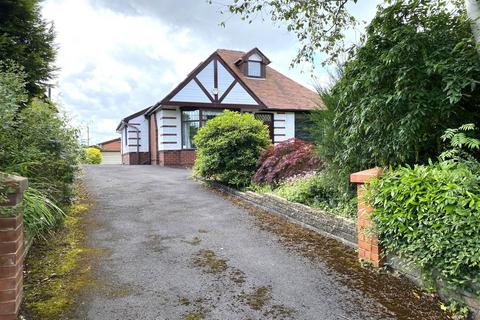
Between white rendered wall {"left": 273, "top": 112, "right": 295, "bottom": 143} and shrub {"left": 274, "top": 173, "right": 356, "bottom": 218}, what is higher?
white rendered wall {"left": 273, "top": 112, "right": 295, "bottom": 143}

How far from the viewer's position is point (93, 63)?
16.8 m

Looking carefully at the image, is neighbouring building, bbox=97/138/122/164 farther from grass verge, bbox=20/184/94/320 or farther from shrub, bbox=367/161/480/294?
shrub, bbox=367/161/480/294

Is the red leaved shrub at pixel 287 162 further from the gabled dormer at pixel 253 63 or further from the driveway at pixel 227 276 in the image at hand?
the gabled dormer at pixel 253 63

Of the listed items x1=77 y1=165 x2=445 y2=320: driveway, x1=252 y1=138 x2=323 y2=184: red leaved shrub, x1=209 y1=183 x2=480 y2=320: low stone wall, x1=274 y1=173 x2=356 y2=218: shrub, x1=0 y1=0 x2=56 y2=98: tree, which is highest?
x1=0 y1=0 x2=56 y2=98: tree

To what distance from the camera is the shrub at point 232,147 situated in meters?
8.62

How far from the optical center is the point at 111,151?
43.6 metres

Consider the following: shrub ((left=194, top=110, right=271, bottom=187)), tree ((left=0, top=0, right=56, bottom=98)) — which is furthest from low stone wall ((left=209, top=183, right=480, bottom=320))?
tree ((left=0, top=0, right=56, bottom=98))

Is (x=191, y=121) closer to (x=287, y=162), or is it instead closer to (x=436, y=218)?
(x=287, y=162)

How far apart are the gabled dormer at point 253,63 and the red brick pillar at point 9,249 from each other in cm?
1880

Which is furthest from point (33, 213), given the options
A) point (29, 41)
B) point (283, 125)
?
point (283, 125)

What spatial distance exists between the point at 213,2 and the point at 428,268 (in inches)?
185

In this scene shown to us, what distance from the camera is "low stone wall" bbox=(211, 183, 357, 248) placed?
4.56 metres

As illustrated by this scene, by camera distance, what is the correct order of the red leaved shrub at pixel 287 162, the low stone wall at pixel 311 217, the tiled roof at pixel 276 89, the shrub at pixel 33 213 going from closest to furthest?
the shrub at pixel 33 213, the low stone wall at pixel 311 217, the red leaved shrub at pixel 287 162, the tiled roof at pixel 276 89

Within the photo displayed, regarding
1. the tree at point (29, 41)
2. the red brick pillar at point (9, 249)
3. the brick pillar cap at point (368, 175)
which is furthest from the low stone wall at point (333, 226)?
the tree at point (29, 41)
